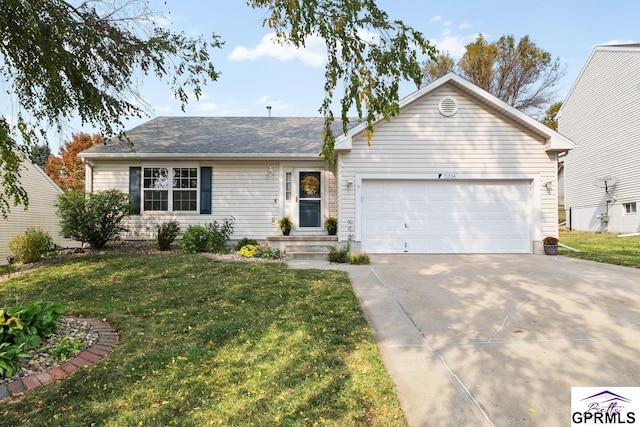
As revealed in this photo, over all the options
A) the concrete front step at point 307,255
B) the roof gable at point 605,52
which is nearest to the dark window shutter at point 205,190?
the concrete front step at point 307,255

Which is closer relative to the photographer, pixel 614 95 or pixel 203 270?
pixel 203 270

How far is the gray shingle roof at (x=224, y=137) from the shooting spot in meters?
11.0

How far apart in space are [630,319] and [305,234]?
781cm

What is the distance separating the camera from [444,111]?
10078 millimetres

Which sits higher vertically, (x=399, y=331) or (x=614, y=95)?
(x=614, y=95)

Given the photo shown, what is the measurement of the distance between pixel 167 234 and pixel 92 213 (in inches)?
76.5

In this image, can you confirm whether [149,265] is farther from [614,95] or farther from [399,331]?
[614,95]

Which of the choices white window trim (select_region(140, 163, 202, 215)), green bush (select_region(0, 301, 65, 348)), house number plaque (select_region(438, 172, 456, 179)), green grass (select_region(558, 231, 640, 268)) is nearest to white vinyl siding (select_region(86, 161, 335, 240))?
white window trim (select_region(140, 163, 202, 215))

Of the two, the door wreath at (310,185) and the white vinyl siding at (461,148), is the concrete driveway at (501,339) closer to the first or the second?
the white vinyl siding at (461,148)

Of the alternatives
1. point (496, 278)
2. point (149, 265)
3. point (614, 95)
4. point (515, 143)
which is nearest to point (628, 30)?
point (614, 95)

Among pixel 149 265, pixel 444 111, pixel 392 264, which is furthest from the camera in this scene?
pixel 444 111

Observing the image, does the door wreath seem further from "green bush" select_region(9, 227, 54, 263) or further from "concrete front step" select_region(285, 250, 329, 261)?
"green bush" select_region(9, 227, 54, 263)

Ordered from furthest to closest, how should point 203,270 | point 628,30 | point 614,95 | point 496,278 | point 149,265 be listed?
1. point 628,30
2. point 614,95
3. point 149,265
4. point 203,270
5. point 496,278

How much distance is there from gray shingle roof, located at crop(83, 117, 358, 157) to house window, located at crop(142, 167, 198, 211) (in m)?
0.71
